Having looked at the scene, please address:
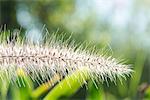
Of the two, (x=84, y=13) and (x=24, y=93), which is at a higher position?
(x=84, y=13)

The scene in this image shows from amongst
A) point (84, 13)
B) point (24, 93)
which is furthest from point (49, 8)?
point (24, 93)

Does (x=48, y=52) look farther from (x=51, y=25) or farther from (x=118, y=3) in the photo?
(x=51, y=25)

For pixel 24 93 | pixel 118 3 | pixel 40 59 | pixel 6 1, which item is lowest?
pixel 24 93

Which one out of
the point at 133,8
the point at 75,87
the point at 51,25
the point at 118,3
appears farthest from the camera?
the point at 51,25

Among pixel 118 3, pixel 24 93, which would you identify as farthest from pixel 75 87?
pixel 118 3

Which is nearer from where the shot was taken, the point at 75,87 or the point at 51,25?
the point at 75,87

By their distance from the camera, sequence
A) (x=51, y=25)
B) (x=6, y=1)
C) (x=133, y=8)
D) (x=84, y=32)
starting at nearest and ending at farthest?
1. (x=133, y=8)
2. (x=84, y=32)
3. (x=51, y=25)
4. (x=6, y=1)
